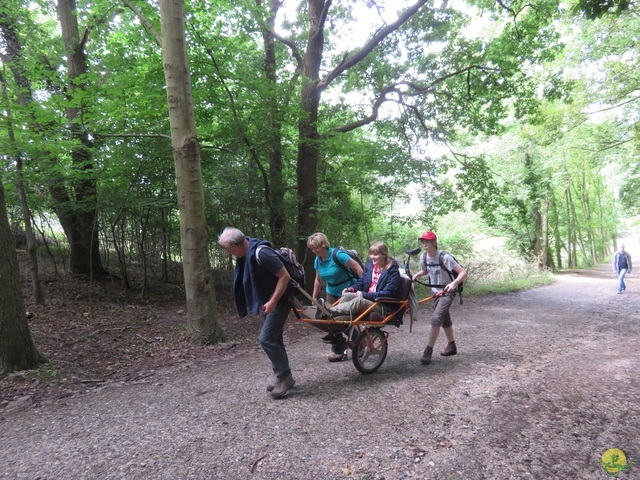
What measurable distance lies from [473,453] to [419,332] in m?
4.47

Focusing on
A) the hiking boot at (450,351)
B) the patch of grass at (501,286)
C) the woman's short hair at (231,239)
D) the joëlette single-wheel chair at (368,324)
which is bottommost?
the patch of grass at (501,286)

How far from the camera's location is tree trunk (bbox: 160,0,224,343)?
5.88 m

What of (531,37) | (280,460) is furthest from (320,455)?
(531,37)

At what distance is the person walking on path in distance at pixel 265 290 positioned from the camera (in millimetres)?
3646

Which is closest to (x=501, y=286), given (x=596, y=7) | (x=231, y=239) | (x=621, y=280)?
(x=621, y=280)

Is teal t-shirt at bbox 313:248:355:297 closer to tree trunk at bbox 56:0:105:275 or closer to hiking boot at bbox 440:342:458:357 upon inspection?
hiking boot at bbox 440:342:458:357

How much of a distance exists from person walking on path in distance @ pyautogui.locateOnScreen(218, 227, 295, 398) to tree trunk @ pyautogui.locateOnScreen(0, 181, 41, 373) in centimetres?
304

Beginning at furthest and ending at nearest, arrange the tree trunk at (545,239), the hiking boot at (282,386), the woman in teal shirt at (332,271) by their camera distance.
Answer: the tree trunk at (545,239)
the woman in teal shirt at (332,271)
the hiking boot at (282,386)

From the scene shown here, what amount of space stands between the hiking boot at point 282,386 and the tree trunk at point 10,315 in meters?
3.39

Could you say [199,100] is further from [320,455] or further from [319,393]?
[320,455]

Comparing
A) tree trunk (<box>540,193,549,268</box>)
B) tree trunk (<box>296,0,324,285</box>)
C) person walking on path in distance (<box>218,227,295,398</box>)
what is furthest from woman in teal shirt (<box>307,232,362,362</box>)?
tree trunk (<box>540,193,549,268</box>)

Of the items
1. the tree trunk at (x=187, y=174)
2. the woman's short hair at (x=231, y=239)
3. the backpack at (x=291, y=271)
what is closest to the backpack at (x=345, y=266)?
the backpack at (x=291, y=271)

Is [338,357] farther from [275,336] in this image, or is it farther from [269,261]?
[269,261]

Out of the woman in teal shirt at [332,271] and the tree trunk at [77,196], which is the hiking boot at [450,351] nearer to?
the woman in teal shirt at [332,271]
